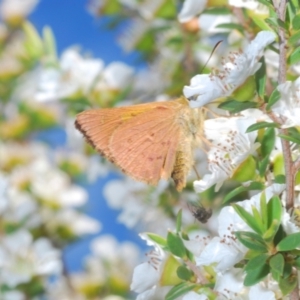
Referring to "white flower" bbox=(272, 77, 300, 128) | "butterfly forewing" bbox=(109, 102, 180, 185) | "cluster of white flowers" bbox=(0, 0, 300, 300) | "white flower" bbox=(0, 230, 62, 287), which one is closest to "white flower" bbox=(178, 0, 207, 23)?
"cluster of white flowers" bbox=(0, 0, 300, 300)

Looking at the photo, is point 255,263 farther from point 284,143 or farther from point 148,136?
point 148,136

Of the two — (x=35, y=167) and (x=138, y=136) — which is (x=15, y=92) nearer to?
(x=35, y=167)

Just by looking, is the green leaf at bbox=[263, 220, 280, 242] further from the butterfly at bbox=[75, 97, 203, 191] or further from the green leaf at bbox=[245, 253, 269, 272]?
the butterfly at bbox=[75, 97, 203, 191]

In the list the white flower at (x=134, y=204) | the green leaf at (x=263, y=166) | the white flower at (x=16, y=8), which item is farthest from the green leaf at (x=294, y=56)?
the white flower at (x=16, y=8)

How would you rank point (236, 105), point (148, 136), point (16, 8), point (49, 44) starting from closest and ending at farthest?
point (236, 105) → point (148, 136) → point (49, 44) → point (16, 8)

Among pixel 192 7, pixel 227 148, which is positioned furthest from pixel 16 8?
pixel 227 148
